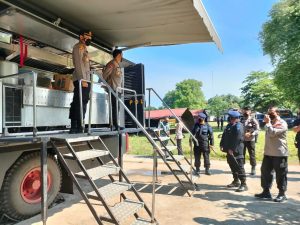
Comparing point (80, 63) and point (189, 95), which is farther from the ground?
point (189, 95)

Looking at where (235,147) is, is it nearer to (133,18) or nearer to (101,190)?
(133,18)

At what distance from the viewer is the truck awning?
204 inches

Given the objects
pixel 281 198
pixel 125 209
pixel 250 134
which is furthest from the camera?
pixel 250 134

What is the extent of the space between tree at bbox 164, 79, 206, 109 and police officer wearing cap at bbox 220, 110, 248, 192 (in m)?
96.6

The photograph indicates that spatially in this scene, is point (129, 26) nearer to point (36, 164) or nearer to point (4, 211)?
point (36, 164)

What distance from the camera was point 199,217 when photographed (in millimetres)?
5270

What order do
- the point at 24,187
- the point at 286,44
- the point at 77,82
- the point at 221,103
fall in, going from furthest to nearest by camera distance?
the point at 221,103 < the point at 286,44 < the point at 77,82 < the point at 24,187

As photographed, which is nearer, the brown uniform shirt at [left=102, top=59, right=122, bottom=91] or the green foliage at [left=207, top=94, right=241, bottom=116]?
the brown uniform shirt at [left=102, top=59, right=122, bottom=91]

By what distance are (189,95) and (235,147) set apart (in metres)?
102

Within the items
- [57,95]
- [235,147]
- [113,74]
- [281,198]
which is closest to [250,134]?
[235,147]

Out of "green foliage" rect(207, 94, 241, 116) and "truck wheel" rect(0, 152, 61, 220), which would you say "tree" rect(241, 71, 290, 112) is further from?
"truck wheel" rect(0, 152, 61, 220)

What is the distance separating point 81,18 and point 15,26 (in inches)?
47.7

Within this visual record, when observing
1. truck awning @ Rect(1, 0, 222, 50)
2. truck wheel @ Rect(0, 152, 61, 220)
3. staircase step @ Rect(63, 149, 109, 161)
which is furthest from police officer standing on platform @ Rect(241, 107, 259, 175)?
truck wheel @ Rect(0, 152, 61, 220)

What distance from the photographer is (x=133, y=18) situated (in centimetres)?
596
